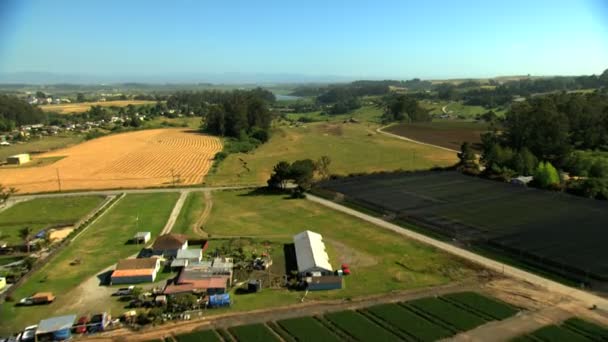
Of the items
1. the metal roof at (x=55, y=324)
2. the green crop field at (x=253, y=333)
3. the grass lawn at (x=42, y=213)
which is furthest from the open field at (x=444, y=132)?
the metal roof at (x=55, y=324)

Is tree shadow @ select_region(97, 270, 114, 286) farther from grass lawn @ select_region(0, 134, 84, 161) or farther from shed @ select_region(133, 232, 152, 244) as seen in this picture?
grass lawn @ select_region(0, 134, 84, 161)

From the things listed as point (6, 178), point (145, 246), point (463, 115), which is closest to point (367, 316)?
point (145, 246)

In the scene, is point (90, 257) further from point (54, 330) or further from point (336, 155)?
point (336, 155)

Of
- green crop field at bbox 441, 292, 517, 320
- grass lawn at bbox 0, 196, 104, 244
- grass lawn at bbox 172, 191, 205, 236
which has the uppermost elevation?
green crop field at bbox 441, 292, 517, 320

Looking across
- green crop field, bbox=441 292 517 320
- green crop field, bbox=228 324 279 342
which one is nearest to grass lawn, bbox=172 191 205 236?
green crop field, bbox=228 324 279 342

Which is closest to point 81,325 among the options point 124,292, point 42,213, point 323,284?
point 124,292

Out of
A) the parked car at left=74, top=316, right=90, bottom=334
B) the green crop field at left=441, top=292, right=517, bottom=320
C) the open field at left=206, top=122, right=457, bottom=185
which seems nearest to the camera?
the parked car at left=74, top=316, right=90, bottom=334

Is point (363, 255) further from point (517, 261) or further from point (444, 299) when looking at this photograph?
point (517, 261)

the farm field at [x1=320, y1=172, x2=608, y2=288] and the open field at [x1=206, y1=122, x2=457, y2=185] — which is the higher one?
the farm field at [x1=320, y1=172, x2=608, y2=288]
